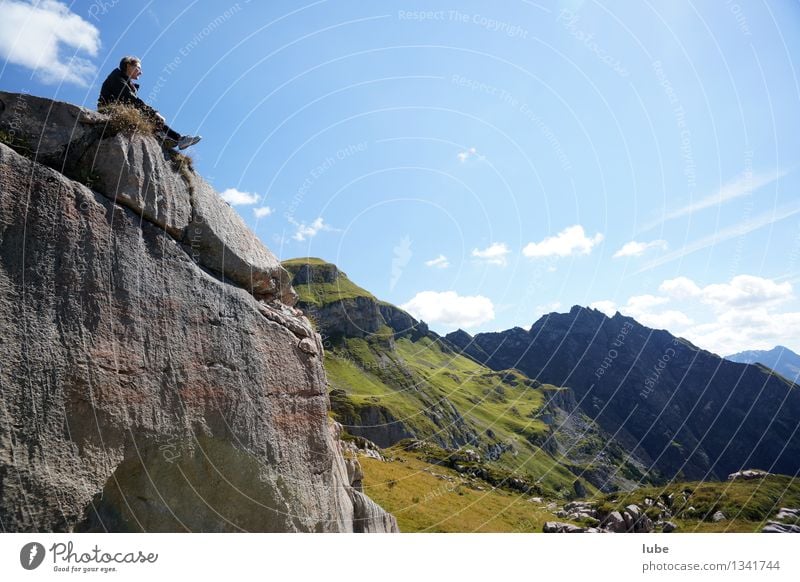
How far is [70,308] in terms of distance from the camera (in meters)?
12.2

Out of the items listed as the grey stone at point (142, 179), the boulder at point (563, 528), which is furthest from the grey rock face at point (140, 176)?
the boulder at point (563, 528)

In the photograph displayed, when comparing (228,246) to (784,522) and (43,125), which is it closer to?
(43,125)

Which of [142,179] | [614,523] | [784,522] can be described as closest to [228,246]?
[142,179]

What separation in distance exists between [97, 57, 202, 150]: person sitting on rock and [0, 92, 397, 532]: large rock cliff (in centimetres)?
88

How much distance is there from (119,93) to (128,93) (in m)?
0.25

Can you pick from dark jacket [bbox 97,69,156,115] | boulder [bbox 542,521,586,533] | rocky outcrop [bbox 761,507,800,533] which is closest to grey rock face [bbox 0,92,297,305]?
dark jacket [bbox 97,69,156,115]

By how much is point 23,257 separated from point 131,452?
5528mm

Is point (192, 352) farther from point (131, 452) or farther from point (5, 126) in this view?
point (5, 126)

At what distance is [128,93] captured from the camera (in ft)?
50.2

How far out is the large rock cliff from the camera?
38.0 feet

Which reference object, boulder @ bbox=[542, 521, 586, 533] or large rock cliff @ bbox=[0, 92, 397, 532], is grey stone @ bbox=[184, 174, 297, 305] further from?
Answer: boulder @ bbox=[542, 521, 586, 533]

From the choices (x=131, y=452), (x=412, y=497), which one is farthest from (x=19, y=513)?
(x=412, y=497)

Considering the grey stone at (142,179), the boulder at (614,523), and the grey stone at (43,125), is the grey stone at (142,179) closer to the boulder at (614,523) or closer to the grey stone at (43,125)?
the grey stone at (43,125)

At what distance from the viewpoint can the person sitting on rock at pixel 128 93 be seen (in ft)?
49.9
